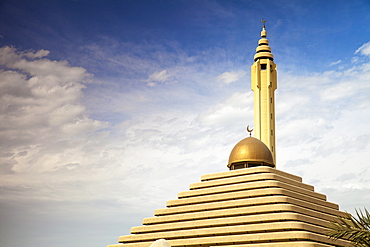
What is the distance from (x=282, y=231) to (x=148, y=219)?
19.3 meters

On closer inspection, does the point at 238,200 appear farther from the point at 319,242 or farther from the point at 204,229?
the point at 319,242

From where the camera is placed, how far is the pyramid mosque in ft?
177

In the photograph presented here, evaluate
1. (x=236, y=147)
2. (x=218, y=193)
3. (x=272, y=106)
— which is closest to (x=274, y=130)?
(x=272, y=106)

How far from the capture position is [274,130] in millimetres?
79000

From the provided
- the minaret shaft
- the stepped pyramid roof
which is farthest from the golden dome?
the minaret shaft

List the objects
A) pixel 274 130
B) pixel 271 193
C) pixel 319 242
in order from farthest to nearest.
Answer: pixel 274 130 < pixel 271 193 < pixel 319 242

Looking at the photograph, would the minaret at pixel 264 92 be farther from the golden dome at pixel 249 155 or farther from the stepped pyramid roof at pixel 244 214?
the stepped pyramid roof at pixel 244 214

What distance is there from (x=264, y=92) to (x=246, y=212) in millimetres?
27515

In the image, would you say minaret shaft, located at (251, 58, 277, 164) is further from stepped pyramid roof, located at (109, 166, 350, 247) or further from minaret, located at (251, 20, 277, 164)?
stepped pyramid roof, located at (109, 166, 350, 247)

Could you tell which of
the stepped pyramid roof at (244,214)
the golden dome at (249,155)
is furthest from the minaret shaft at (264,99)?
the stepped pyramid roof at (244,214)

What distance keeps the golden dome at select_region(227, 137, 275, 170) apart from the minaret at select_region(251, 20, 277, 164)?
11495mm

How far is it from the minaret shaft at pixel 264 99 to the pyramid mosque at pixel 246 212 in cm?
1147

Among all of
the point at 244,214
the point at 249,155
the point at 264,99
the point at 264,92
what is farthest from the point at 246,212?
the point at 264,92

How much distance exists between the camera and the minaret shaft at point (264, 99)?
7812 cm
